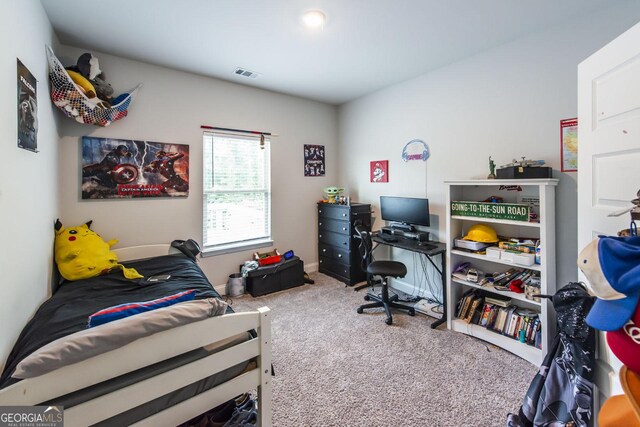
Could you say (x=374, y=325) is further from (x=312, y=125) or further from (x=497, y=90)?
(x=312, y=125)

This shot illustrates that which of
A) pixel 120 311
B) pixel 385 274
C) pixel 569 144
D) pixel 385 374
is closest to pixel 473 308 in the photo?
pixel 385 274

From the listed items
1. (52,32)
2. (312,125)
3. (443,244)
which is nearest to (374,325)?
(443,244)

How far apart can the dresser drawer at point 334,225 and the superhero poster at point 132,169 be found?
1.88 meters

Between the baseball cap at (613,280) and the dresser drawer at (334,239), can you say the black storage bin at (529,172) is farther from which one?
the dresser drawer at (334,239)

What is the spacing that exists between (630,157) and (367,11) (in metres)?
1.82


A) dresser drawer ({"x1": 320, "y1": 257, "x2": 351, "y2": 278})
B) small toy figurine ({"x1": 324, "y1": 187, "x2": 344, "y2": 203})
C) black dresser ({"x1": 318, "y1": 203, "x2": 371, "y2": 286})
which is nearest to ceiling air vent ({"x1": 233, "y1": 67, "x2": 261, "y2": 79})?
small toy figurine ({"x1": 324, "y1": 187, "x2": 344, "y2": 203})

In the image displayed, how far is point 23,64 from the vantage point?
4.99ft

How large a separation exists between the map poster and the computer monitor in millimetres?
1160

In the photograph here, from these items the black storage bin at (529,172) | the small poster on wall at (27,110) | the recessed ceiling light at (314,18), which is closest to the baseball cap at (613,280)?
the black storage bin at (529,172)

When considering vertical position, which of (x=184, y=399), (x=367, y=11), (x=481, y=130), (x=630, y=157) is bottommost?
(x=184, y=399)

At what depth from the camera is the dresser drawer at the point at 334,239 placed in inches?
146

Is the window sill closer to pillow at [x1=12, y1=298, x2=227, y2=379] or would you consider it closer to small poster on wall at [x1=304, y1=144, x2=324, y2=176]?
small poster on wall at [x1=304, y1=144, x2=324, y2=176]

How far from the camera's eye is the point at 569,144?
213cm

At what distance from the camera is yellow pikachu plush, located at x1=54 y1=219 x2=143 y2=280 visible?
7.08 feet
